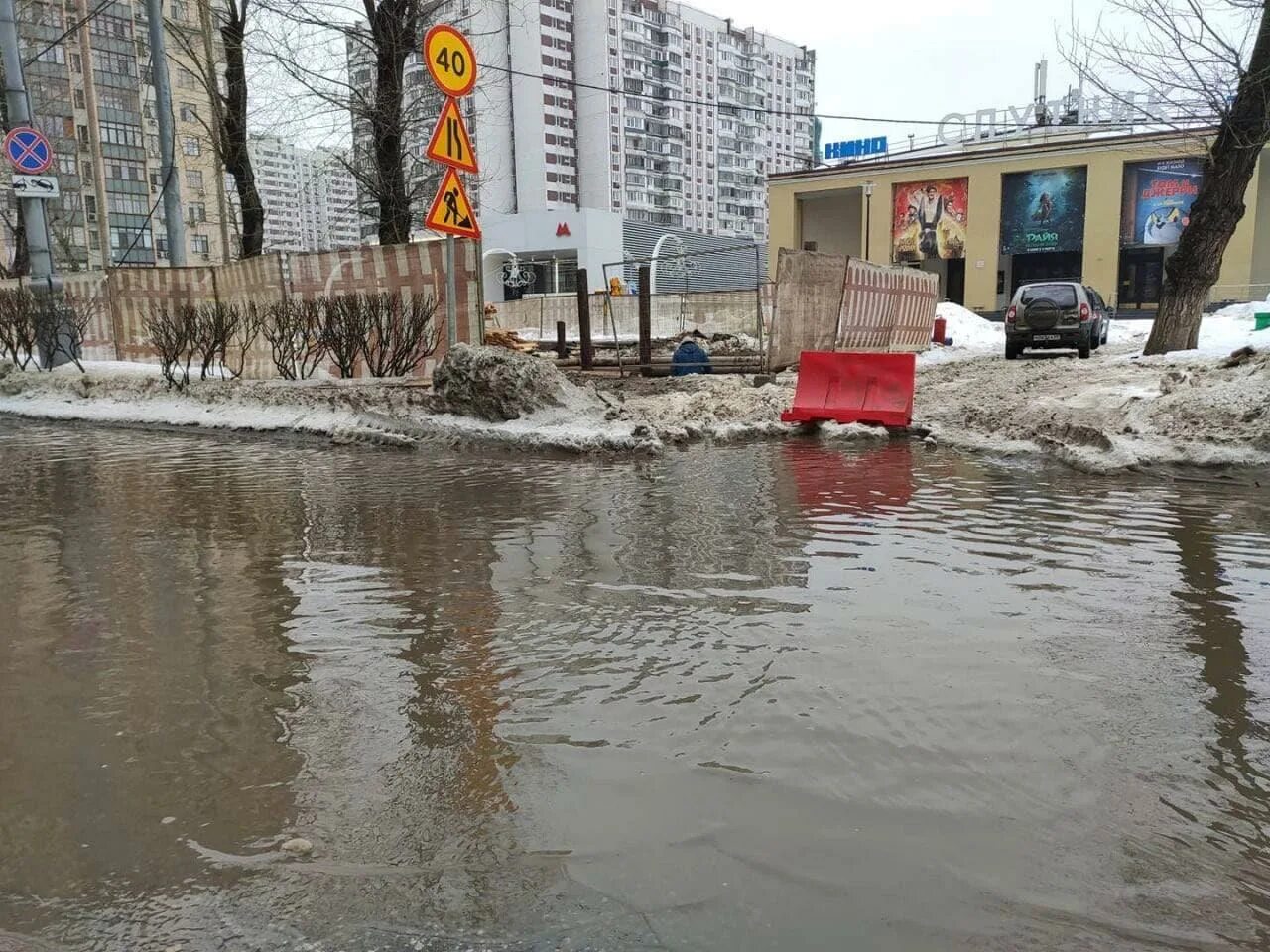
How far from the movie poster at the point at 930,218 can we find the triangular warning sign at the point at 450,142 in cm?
4292

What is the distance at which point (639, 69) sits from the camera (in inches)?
4318

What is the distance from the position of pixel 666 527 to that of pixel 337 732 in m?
3.17

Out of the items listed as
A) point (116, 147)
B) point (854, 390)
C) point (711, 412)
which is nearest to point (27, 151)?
point (711, 412)

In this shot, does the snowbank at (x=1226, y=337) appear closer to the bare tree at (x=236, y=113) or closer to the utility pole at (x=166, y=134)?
the bare tree at (x=236, y=113)

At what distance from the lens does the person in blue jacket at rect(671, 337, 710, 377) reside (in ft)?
50.8

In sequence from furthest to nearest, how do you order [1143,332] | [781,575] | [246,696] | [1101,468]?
[1143,332] → [1101,468] → [781,575] → [246,696]

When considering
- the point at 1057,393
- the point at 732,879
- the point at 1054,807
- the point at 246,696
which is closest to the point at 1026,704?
the point at 1054,807

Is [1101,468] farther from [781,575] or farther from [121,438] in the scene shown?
[121,438]

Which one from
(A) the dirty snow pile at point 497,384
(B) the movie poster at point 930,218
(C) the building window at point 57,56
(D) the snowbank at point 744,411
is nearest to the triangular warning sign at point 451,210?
(A) the dirty snow pile at point 497,384

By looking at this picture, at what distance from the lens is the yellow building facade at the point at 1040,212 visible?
1673 inches

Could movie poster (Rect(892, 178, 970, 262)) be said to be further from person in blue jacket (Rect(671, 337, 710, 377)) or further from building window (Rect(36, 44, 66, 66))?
building window (Rect(36, 44, 66, 66))

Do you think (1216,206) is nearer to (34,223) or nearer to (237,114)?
(237,114)

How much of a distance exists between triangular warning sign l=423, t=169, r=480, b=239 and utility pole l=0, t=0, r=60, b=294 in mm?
10390

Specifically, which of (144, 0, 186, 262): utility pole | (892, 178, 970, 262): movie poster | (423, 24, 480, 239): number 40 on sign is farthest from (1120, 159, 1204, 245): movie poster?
(423, 24, 480, 239): number 40 on sign
